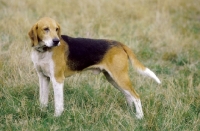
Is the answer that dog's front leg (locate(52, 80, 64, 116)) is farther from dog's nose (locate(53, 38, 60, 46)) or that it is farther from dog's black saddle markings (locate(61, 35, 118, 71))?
dog's nose (locate(53, 38, 60, 46))

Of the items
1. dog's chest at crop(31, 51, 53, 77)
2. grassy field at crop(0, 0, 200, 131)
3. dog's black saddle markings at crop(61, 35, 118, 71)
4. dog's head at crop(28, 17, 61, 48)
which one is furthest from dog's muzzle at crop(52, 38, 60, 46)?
grassy field at crop(0, 0, 200, 131)

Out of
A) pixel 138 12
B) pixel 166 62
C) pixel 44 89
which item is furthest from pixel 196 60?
pixel 44 89

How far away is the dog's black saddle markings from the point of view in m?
6.06

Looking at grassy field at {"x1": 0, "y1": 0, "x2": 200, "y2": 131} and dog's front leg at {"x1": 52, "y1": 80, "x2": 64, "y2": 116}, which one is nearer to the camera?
grassy field at {"x1": 0, "y1": 0, "x2": 200, "y2": 131}

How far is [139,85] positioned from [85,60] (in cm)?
157

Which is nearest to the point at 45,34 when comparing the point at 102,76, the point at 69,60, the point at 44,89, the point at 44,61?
the point at 44,61

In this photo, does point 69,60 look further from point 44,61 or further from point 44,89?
point 44,89

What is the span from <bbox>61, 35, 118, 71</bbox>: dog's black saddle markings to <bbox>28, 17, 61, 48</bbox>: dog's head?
405mm

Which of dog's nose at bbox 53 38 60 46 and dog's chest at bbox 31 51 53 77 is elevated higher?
dog's nose at bbox 53 38 60 46

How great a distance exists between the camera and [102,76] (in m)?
7.55

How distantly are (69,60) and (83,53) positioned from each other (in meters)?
0.23

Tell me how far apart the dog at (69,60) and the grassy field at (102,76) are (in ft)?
0.76

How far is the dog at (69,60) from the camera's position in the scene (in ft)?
19.0

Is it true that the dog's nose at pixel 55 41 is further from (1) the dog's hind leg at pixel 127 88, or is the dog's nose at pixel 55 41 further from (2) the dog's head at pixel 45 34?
(1) the dog's hind leg at pixel 127 88
